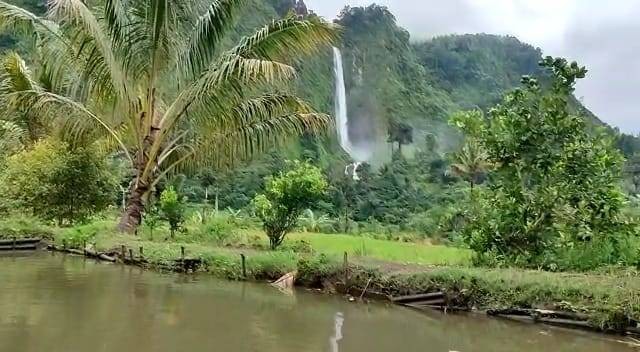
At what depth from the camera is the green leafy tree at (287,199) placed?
1359 centimetres

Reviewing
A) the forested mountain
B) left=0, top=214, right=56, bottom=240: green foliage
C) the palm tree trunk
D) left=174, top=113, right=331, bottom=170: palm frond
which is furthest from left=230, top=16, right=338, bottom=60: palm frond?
the forested mountain

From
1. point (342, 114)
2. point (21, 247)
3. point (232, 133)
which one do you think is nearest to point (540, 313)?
point (232, 133)

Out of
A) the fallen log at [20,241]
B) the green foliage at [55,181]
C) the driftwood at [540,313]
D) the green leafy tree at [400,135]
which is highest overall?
the green leafy tree at [400,135]

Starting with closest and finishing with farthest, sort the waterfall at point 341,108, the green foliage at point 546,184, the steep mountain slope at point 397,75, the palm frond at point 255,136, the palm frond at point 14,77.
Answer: the green foliage at point 546,184
the palm frond at point 255,136
the palm frond at point 14,77
the waterfall at point 341,108
the steep mountain slope at point 397,75

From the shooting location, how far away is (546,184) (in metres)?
10.7

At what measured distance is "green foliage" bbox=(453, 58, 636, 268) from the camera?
1027 cm

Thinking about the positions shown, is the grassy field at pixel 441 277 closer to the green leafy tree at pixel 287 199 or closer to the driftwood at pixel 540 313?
the driftwood at pixel 540 313

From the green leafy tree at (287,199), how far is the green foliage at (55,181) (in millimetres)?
A: 6662

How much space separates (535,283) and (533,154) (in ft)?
10.1

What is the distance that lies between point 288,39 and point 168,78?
2.87 metres

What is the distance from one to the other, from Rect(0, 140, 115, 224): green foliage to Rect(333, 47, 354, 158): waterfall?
35353mm

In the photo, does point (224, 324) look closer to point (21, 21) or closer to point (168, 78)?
point (168, 78)

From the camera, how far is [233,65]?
12.3m

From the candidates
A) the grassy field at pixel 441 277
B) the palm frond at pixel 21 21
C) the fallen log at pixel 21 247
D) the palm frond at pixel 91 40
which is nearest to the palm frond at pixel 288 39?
the palm frond at pixel 91 40
